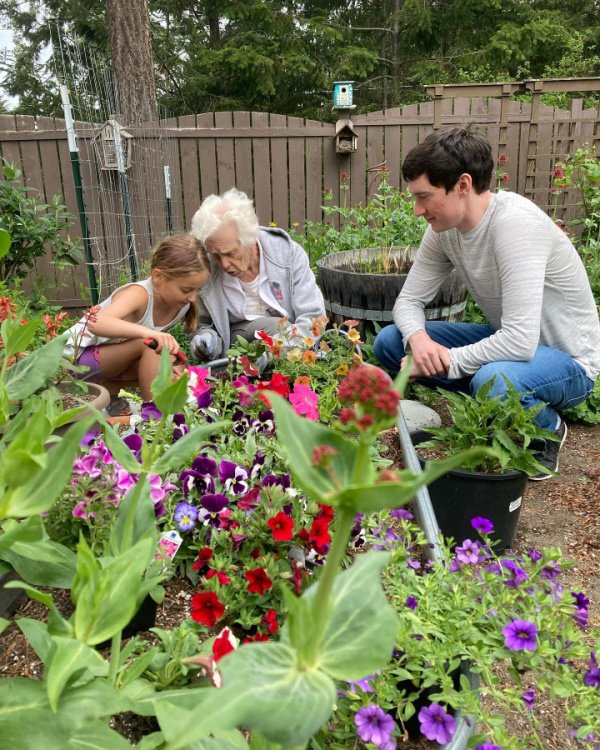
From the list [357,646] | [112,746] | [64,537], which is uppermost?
[357,646]

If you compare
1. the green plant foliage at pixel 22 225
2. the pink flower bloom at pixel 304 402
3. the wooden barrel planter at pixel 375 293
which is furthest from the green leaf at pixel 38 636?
the green plant foliage at pixel 22 225

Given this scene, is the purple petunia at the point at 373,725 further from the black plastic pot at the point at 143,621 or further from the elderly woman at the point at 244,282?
the elderly woman at the point at 244,282

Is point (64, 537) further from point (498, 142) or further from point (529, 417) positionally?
point (498, 142)

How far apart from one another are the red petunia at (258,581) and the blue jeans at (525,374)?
4.81 feet

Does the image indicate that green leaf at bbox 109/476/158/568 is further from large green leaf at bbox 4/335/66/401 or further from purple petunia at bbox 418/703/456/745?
purple petunia at bbox 418/703/456/745

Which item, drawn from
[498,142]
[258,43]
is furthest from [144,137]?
[258,43]

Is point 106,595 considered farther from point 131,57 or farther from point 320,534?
point 131,57

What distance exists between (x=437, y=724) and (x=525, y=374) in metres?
1.78

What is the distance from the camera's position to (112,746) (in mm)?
690

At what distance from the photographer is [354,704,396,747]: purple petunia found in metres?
1.04

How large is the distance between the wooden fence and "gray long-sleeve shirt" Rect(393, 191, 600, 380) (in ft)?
11.2

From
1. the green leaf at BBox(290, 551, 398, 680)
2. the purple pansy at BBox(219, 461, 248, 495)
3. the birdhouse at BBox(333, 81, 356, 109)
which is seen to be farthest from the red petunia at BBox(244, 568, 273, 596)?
the birdhouse at BBox(333, 81, 356, 109)

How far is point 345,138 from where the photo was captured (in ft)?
22.5

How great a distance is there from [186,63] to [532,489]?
1331 cm
